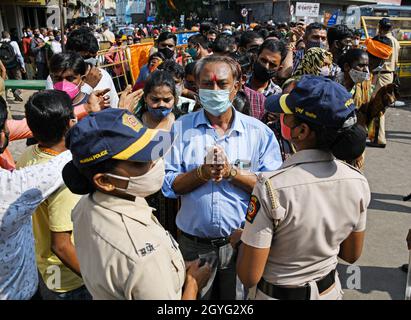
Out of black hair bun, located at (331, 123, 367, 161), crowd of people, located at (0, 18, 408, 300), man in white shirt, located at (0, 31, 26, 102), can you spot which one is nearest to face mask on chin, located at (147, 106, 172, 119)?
crowd of people, located at (0, 18, 408, 300)

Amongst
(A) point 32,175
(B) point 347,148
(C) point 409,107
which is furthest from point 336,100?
(C) point 409,107

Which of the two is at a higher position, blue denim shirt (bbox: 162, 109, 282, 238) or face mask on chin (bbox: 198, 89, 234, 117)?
face mask on chin (bbox: 198, 89, 234, 117)

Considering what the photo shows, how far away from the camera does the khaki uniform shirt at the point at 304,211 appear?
1.52 metres

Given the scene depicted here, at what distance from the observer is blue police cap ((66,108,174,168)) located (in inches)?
53.0

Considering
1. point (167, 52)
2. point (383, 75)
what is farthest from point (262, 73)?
point (383, 75)

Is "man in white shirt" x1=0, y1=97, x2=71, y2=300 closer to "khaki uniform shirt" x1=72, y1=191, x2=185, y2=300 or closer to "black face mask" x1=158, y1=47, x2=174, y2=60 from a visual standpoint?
"khaki uniform shirt" x1=72, y1=191, x2=185, y2=300

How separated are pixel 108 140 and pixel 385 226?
3.98m

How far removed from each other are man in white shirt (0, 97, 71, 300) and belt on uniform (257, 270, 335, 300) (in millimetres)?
1080

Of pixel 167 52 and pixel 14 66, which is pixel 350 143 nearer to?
pixel 167 52

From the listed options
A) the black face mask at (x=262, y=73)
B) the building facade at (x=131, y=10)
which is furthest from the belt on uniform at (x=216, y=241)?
the building facade at (x=131, y=10)

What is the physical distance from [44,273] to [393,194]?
182 inches

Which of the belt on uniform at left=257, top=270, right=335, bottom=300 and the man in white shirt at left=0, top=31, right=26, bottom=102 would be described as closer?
the belt on uniform at left=257, top=270, right=335, bottom=300

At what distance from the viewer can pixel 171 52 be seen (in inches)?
223

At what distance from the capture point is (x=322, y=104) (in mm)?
1503
